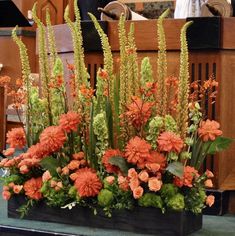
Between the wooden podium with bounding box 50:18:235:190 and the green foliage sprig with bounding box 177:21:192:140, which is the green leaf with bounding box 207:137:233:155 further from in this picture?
the wooden podium with bounding box 50:18:235:190

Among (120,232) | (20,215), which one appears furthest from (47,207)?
(120,232)

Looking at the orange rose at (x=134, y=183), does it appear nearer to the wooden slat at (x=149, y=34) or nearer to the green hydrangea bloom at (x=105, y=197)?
the green hydrangea bloom at (x=105, y=197)

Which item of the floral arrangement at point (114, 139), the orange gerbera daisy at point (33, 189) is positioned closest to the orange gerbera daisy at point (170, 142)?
the floral arrangement at point (114, 139)

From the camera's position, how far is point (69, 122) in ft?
5.82

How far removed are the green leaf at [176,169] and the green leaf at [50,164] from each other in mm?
336

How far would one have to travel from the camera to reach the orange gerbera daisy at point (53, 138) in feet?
5.82

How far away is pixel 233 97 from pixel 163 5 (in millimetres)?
2628

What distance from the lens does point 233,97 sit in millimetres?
2311

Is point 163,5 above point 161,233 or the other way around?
above

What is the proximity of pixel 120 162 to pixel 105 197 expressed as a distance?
10 cm

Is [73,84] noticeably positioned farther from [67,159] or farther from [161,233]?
[161,233]

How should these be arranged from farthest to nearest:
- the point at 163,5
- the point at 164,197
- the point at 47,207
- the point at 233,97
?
the point at 163,5 → the point at 233,97 → the point at 47,207 → the point at 164,197

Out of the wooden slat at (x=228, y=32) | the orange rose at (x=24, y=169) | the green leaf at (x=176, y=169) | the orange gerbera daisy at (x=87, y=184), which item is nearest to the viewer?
the green leaf at (x=176, y=169)

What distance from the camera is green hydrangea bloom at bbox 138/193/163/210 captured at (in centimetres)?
169
